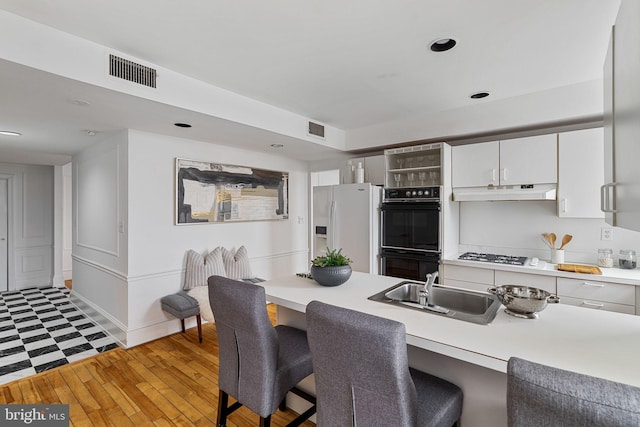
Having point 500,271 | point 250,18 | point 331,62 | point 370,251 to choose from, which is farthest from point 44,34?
point 500,271

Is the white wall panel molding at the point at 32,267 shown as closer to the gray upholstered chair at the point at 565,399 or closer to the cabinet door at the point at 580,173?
the gray upholstered chair at the point at 565,399

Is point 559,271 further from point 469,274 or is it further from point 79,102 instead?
point 79,102

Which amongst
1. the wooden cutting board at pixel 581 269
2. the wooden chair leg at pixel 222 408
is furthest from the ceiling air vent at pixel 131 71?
the wooden cutting board at pixel 581 269

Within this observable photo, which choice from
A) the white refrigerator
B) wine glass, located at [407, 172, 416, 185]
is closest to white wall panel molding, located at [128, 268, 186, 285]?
the white refrigerator

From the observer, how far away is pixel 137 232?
10.4ft

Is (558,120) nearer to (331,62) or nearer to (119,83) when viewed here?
(331,62)

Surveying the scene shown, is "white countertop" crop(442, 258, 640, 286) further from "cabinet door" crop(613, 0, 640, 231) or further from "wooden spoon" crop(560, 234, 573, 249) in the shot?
"cabinet door" crop(613, 0, 640, 231)

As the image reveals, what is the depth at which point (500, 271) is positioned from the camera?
2.95 meters

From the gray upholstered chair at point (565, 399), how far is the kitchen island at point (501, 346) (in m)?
0.30

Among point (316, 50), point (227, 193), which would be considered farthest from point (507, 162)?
point (227, 193)

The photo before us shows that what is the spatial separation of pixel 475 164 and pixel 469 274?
117cm

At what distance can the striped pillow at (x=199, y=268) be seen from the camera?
3.51 metres

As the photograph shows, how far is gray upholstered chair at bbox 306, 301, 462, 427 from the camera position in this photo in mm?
1049

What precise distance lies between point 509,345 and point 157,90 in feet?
8.70
